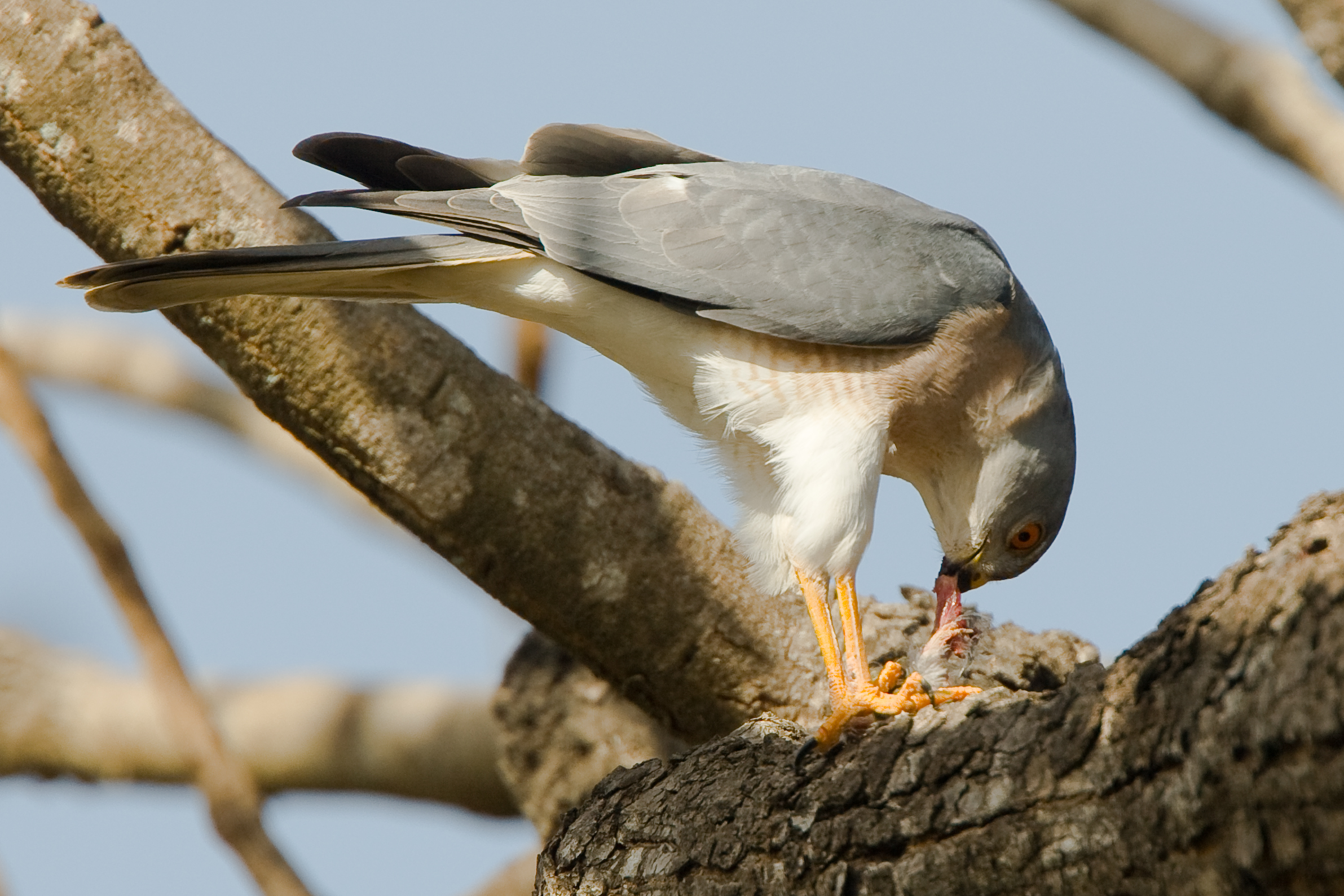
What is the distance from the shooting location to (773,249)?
430 cm

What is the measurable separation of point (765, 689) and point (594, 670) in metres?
0.69

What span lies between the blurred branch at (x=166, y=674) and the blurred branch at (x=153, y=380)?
13.2 feet

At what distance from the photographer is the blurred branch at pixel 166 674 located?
260cm

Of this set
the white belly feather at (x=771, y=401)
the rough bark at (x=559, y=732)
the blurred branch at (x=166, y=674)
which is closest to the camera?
the blurred branch at (x=166, y=674)

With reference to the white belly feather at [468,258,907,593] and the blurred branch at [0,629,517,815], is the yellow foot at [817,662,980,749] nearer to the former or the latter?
the white belly feather at [468,258,907,593]

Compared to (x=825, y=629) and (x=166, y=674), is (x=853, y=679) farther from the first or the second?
(x=166, y=674)

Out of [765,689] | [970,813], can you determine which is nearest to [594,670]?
[765,689]

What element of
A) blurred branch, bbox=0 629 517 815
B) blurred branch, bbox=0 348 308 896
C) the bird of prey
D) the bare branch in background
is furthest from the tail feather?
blurred branch, bbox=0 629 517 815

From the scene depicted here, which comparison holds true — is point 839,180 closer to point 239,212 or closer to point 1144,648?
point 239,212

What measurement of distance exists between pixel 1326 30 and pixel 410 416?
330 centimetres

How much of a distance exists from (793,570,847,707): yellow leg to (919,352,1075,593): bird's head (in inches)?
31.3

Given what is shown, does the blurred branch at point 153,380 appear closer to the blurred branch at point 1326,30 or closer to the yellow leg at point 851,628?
the yellow leg at point 851,628

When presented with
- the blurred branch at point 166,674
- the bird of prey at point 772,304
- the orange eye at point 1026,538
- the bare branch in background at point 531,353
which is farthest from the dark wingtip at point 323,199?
the orange eye at point 1026,538

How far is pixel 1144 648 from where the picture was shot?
253 centimetres
